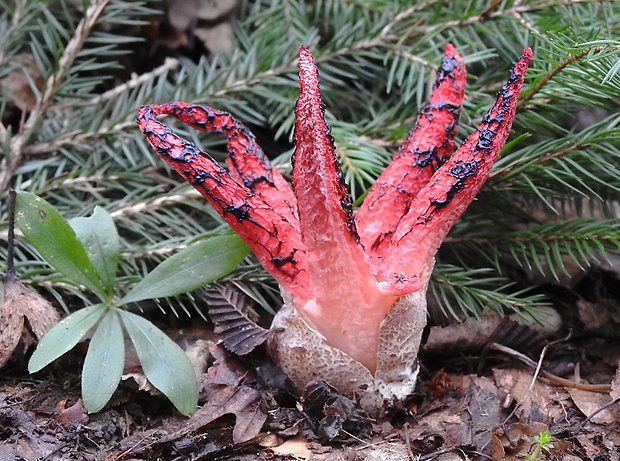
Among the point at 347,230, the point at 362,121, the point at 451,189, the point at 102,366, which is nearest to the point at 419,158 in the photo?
the point at 451,189

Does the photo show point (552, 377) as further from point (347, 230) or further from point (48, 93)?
point (48, 93)

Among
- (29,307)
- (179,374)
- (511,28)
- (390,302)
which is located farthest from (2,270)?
(511,28)

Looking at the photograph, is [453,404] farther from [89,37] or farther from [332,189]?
[89,37]

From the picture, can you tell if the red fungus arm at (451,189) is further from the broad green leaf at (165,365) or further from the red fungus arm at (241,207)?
the broad green leaf at (165,365)

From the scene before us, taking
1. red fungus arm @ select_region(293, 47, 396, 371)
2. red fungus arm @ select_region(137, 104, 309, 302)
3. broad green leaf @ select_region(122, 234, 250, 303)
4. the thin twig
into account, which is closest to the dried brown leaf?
broad green leaf @ select_region(122, 234, 250, 303)

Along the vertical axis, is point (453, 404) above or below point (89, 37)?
below
